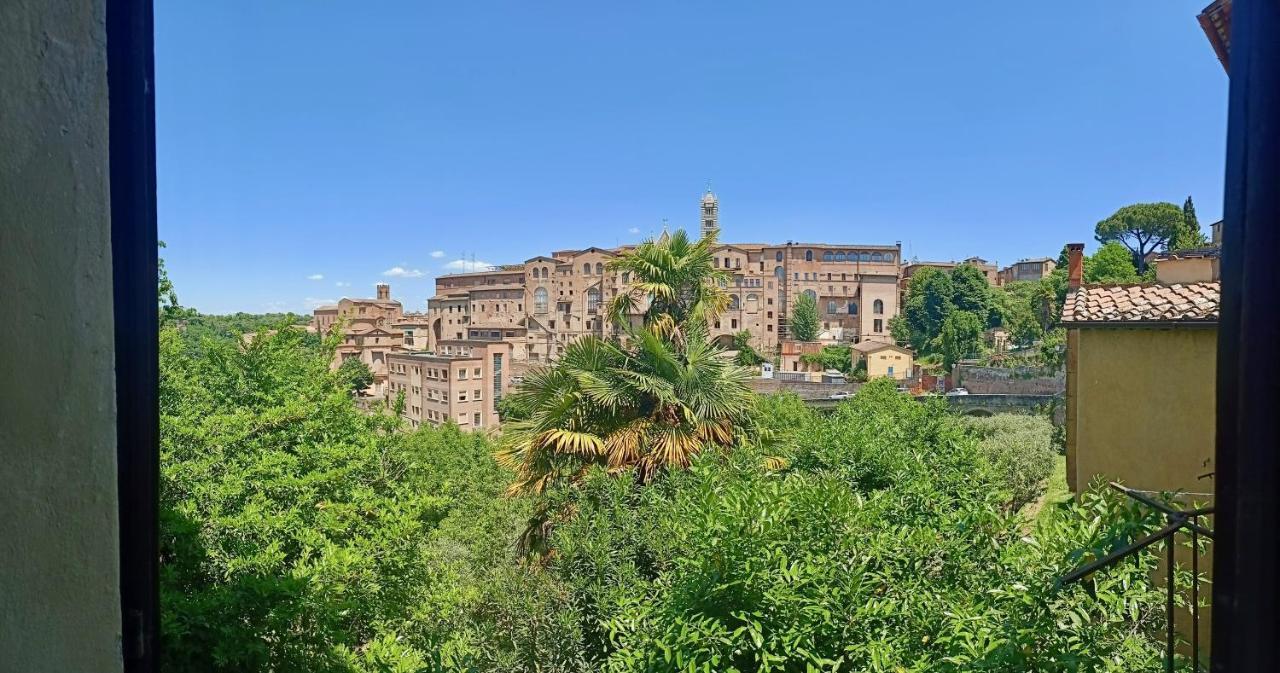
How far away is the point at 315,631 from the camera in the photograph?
500 centimetres

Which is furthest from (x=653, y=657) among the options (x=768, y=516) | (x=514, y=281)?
(x=514, y=281)

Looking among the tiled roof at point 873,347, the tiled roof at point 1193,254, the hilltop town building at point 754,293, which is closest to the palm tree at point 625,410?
the tiled roof at point 1193,254

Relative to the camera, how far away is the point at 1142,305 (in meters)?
6.20

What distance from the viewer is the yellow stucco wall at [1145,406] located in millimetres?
5789

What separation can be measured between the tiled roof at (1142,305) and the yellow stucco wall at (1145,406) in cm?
16

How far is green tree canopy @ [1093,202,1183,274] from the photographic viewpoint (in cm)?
4678

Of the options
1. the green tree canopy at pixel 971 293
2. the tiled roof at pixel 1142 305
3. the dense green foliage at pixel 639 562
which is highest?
the green tree canopy at pixel 971 293

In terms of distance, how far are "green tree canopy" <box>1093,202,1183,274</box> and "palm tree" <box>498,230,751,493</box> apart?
50.7 m

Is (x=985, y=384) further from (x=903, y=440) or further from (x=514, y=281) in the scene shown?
(x=514, y=281)

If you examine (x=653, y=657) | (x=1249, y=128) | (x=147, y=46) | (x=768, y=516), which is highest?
(x=147, y=46)

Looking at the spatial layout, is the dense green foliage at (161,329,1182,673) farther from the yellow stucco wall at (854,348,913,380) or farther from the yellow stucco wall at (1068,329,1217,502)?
the yellow stucco wall at (854,348,913,380)

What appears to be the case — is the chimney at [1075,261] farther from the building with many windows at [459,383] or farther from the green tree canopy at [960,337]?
the building with many windows at [459,383]

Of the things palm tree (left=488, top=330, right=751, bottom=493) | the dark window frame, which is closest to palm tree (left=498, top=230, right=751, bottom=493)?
palm tree (left=488, top=330, right=751, bottom=493)

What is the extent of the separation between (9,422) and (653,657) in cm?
326
